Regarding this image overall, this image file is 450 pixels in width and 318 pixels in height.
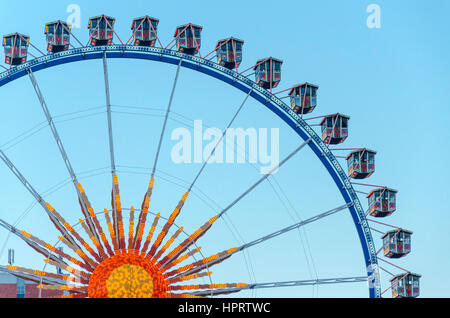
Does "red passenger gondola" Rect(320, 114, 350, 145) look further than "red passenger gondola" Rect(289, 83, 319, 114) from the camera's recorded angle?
Yes

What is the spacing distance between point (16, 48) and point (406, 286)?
14.6m

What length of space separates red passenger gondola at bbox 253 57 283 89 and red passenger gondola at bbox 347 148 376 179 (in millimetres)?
3549

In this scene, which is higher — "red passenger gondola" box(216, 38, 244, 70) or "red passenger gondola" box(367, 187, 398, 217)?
"red passenger gondola" box(216, 38, 244, 70)

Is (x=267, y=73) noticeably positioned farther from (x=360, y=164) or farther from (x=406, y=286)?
(x=406, y=286)

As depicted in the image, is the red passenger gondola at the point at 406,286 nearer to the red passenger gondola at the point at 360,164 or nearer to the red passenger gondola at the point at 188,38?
the red passenger gondola at the point at 360,164

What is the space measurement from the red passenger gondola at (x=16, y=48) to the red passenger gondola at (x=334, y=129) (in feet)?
32.9

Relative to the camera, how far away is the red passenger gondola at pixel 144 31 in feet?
102

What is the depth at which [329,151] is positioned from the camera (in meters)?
30.5

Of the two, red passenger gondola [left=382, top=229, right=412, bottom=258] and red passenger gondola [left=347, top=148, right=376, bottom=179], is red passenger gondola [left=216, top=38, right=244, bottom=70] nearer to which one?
red passenger gondola [left=347, top=148, right=376, bottom=179]

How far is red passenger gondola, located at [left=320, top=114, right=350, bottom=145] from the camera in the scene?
31.9 meters

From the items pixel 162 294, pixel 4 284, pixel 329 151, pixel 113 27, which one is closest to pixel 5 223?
pixel 162 294

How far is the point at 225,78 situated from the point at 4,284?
20.6m
